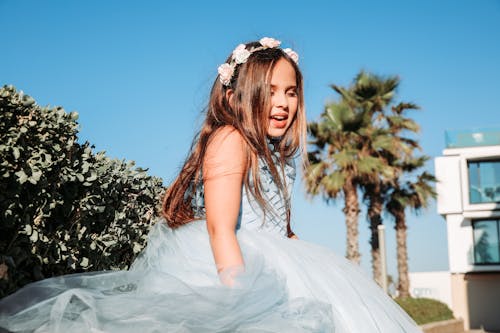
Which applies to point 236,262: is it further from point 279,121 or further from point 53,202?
point 53,202

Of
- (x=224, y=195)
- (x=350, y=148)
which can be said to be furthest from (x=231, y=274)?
(x=350, y=148)

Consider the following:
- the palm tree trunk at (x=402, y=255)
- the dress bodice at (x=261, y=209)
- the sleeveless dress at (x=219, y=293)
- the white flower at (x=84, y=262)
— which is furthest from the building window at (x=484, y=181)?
the sleeveless dress at (x=219, y=293)

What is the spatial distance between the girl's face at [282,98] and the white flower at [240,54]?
5.5 inches

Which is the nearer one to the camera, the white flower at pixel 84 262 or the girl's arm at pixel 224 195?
the girl's arm at pixel 224 195

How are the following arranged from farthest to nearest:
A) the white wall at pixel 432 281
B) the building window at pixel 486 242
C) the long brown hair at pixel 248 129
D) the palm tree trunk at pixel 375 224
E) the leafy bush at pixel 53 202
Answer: the white wall at pixel 432 281
the building window at pixel 486 242
the palm tree trunk at pixel 375 224
the leafy bush at pixel 53 202
the long brown hair at pixel 248 129

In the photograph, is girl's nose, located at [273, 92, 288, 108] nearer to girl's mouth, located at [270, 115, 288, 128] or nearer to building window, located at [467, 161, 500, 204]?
girl's mouth, located at [270, 115, 288, 128]

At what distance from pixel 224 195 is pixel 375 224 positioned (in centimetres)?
2451

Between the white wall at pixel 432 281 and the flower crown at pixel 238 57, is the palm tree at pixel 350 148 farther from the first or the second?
the white wall at pixel 432 281

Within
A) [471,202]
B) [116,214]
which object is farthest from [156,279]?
[471,202]

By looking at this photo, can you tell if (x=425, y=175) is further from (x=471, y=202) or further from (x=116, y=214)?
(x=116, y=214)

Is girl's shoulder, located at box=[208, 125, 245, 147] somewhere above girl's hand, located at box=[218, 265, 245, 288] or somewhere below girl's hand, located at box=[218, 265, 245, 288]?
above

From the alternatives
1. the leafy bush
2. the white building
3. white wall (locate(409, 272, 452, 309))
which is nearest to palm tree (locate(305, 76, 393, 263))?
the white building

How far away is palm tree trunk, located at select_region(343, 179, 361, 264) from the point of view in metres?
23.3

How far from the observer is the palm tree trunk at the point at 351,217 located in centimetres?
2328
